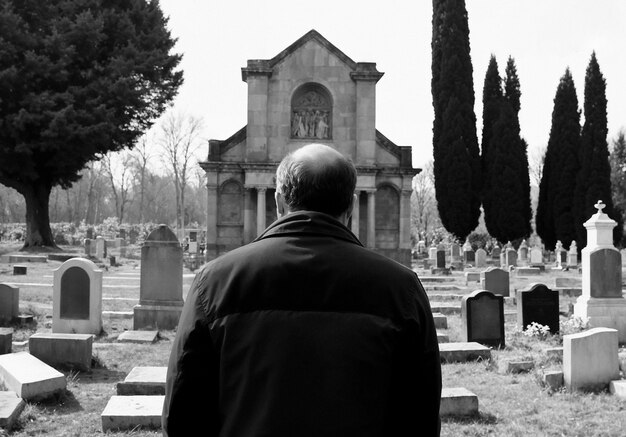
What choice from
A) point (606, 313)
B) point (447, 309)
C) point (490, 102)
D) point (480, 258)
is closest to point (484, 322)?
point (606, 313)

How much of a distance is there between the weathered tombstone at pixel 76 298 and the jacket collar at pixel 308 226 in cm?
895

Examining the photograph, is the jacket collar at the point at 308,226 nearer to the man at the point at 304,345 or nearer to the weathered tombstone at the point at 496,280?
the man at the point at 304,345

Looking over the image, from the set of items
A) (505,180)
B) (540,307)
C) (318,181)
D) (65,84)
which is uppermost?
(65,84)

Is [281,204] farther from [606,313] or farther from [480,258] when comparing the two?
[480,258]

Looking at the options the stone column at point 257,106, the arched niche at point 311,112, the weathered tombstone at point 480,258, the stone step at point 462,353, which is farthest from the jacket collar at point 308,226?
the weathered tombstone at point 480,258

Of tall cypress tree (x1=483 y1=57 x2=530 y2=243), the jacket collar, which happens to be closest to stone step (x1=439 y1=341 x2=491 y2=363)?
the jacket collar

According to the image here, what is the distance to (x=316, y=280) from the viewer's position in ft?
6.68

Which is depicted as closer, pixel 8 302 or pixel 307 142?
pixel 8 302

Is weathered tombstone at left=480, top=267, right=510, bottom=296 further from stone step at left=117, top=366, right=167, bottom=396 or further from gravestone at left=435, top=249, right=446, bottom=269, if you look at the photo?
stone step at left=117, top=366, right=167, bottom=396

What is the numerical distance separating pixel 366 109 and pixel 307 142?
115 inches

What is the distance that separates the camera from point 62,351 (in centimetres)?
780

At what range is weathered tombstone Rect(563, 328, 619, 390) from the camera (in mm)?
7090

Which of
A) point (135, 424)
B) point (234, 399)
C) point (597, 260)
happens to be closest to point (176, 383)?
point (234, 399)

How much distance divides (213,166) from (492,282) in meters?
15.1
